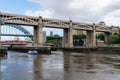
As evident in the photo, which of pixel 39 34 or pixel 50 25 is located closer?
pixel 39 34


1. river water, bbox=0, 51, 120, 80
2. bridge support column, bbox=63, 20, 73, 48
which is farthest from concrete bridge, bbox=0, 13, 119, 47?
river water, bbox=0, 51, 120, 80

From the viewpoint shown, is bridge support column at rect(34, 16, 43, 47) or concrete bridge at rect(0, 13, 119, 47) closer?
concrete bridge at rect(0, 13, 119, 47)

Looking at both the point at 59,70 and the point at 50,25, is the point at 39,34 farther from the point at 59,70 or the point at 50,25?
the point at 59,70

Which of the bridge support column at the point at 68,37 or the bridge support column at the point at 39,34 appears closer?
the bridge support column at the point at 39,34

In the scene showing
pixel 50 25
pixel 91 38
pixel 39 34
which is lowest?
pixel 91 38

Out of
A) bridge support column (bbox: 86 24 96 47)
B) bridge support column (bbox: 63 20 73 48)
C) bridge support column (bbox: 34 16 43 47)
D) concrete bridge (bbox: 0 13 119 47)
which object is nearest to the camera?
concrete bridge (bbox: 0 13 119 47)

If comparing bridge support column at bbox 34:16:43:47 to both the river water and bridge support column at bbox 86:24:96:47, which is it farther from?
the river water

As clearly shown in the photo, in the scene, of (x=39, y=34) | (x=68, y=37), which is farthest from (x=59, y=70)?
(x=68, y=37)

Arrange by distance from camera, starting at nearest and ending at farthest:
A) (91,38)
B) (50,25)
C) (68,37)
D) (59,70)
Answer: (59,70)
(50,25)
(68,37)
(91,38)

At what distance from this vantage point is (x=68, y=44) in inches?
6142

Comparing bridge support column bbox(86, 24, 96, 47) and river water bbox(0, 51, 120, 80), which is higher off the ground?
bridge support column bbox(86, 24, 96, 47)

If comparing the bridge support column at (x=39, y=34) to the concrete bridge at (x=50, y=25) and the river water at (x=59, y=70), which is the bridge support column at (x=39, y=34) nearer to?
the concrete bridge at (x=50, y=25)

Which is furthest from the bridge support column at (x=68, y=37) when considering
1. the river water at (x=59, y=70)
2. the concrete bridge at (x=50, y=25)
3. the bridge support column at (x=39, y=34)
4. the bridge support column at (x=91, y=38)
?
the river water at (x=59, y=70)

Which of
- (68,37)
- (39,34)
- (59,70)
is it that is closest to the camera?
(59,70)
